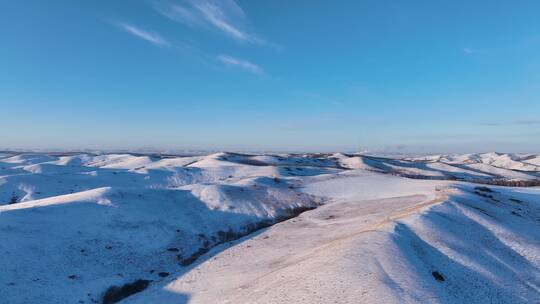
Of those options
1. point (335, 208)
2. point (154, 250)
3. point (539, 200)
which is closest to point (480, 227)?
point (335, 208)

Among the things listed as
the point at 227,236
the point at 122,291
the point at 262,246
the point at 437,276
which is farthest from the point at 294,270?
the point at 227,236

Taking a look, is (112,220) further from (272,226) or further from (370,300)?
(370,300)

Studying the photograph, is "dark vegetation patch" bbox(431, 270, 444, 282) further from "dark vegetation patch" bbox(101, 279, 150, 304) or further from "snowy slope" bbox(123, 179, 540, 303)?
"dark vegetation patch" bbox(101, 279, 150, 304)

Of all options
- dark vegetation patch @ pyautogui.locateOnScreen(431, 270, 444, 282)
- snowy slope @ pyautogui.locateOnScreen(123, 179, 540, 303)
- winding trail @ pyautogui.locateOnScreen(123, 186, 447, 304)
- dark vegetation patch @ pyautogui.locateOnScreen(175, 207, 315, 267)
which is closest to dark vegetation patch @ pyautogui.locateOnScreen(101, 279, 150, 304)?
snowy slope @ pyautogui.locateOnScreen(123, 179, 540, 303)

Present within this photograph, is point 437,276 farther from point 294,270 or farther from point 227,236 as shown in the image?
point 227,236

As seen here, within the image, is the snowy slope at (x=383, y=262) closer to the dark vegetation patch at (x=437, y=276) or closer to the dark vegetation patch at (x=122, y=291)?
the dark vegetation patch at (x=437, y=276)

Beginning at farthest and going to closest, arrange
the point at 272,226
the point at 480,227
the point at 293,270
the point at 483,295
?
1. the point at 272,226
2. the point at 480,227
3. the point at 293,270
4. the point at 483,295
